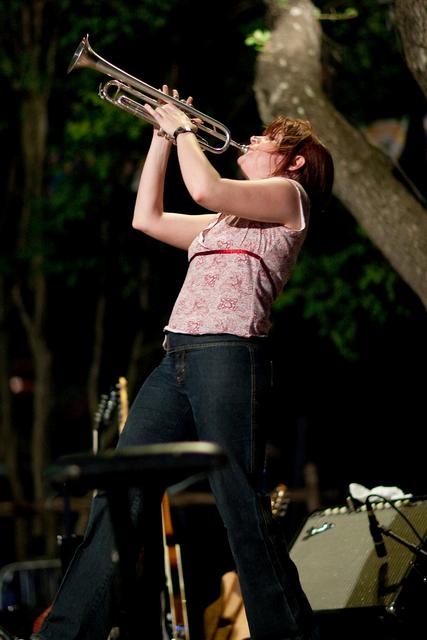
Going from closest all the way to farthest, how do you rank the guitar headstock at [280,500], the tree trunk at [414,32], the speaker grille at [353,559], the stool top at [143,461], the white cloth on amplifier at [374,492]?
the stool top at [143,461] → the speaker grille at [353,559] → the white cloth on amplifier at [374,492] → the tree trunk at [414,32] → the guitar headstock at [280,500]

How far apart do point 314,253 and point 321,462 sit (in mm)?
6462

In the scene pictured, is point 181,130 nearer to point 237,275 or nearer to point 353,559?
point 237,275

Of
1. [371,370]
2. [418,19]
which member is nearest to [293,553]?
[418,19]

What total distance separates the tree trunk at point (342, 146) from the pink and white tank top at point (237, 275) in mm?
2080

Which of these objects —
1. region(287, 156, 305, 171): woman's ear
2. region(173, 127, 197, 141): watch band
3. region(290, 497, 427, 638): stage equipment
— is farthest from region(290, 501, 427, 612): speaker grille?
region(173, 127, 197, 141): watch band

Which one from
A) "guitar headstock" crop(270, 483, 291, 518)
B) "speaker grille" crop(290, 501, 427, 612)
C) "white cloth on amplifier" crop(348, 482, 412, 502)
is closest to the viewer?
"speaker grille" crop(290, 501, 427, 612)

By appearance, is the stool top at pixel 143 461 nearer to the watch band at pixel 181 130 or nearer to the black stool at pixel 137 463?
the black stool at pixel 137 463

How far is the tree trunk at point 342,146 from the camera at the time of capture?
581 centimetres

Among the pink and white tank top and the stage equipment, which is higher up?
the pink and white tank top

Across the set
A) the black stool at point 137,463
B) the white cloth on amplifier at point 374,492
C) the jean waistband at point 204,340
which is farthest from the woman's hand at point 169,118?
the white cloth on amplifier at point 374,492

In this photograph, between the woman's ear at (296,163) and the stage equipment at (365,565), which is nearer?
the woman's ear at (296,163)

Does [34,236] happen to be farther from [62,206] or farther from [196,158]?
[196,158]

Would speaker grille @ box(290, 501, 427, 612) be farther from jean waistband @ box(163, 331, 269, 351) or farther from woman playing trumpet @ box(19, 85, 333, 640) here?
jean waistband @ box(163, 331, 269, 351)

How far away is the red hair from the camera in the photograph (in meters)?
3.95
